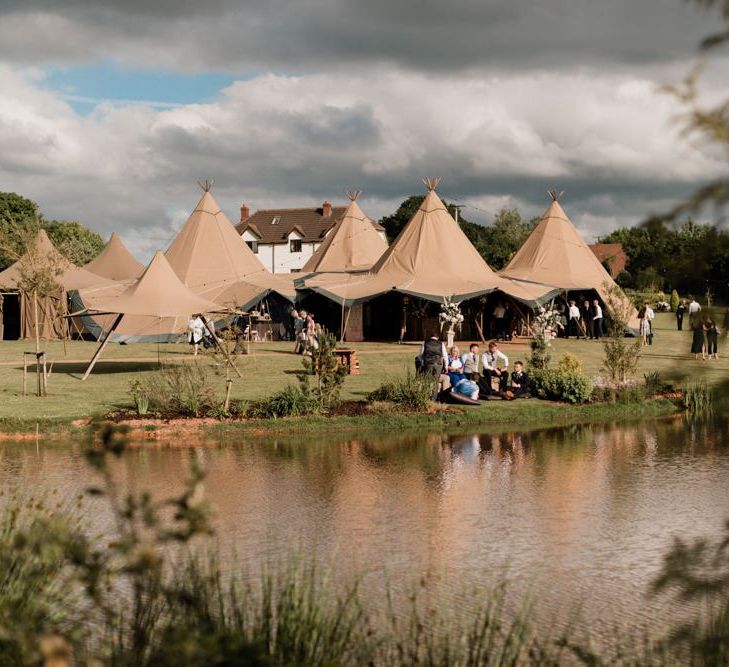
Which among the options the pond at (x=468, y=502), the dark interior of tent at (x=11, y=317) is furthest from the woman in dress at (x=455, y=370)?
the dark interior of tent at (x=11, y=317)

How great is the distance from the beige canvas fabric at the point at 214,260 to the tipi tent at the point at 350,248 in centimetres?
376

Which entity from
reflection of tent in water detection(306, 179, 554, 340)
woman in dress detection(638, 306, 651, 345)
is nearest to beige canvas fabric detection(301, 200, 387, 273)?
reflection of tent in water detection(306, 179, 554, 340)

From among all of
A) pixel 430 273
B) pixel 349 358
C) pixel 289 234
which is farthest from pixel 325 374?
pixel 289 234

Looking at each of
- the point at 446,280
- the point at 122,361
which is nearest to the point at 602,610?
the point at 122,361

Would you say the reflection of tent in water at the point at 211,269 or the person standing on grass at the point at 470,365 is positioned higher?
the reflection of tent in water at the point at 211,269

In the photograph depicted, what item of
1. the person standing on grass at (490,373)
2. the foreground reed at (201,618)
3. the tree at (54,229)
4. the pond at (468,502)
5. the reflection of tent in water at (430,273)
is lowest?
the pond at (468,502)

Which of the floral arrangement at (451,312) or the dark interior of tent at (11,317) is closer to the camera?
the floral arrangement at (451,312)

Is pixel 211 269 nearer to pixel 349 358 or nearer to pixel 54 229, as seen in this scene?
pixel 349 358

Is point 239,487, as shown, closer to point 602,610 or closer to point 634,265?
point 602,610

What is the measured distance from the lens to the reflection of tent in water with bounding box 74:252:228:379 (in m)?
28.8

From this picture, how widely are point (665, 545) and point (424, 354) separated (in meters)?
12.7

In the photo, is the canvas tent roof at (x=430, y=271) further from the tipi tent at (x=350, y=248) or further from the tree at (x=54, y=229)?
the tree at (x=54, y=229)

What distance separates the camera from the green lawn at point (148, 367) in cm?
2272

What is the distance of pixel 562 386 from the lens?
24.3 meters
